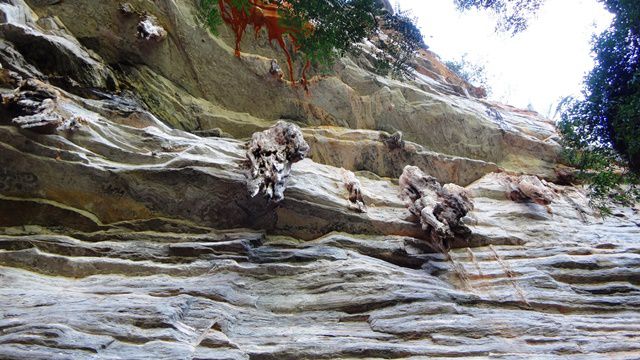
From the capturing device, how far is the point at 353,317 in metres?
8.34

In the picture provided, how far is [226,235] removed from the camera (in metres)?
10.0

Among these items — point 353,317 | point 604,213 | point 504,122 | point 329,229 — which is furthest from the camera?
point 504,122

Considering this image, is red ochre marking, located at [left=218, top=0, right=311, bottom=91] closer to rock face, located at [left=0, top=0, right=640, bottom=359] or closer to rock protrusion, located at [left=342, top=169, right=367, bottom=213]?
rock face, located at [left=0, top=0, right=640, bottom=359]

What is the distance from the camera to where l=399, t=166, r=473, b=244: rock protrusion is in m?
11.3

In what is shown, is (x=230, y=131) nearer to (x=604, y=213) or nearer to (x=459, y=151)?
(x=459, y=151)

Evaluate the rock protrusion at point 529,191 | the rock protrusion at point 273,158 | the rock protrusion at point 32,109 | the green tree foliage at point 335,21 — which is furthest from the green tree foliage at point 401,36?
the rock protrusion at point 32,109

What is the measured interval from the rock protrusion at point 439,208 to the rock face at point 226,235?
0.09 meters

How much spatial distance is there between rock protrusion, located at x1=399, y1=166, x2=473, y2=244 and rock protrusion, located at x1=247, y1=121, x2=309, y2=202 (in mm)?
3837

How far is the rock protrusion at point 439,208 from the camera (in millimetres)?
11273

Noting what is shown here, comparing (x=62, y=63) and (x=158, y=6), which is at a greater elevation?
(x=158, y=6)

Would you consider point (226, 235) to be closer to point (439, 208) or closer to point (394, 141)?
point (439, 208)

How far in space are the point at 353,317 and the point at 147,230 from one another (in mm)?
5233

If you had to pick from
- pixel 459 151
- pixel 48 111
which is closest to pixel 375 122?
pixel 459 151

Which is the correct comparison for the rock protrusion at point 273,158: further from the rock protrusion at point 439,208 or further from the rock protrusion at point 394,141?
the rock protrusion at point 394,141
